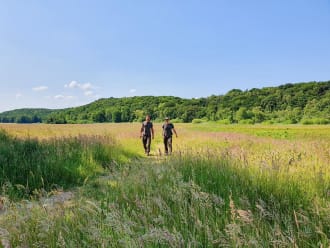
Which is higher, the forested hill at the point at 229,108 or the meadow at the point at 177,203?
the forested hill at the point at 229,108

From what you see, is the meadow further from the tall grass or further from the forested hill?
the forested hill

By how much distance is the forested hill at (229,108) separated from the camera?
103 metres

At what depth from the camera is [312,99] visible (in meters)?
109

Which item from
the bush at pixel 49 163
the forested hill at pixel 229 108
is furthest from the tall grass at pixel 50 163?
the forested hill at pixel 229 108

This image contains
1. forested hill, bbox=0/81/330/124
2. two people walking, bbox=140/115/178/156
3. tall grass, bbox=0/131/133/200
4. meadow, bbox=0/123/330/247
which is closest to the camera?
meadow, bbox=0/123/330/247

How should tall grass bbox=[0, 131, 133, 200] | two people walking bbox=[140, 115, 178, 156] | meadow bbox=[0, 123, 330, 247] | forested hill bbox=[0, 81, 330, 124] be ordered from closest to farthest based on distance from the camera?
meadow bbox=[0, 123, 330, 247] < tall grass bbox=[0, 131, 133, 200] < two people walking bbox=[140, 115, 178, 156] < forested hill bbox=[0, 81, 330, 124]

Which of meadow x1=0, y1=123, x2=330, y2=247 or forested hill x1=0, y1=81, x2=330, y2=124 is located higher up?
forested hill x1=0, y1=81, x2=330, y2=124

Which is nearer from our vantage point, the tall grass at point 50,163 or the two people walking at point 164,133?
the tall grass at point 50,163

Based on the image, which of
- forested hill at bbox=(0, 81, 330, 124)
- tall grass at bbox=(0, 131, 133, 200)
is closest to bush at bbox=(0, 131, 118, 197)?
tall grass at bbox=(0, 131, 133, 200)

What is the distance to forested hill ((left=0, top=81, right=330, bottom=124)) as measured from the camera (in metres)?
103

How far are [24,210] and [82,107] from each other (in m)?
166

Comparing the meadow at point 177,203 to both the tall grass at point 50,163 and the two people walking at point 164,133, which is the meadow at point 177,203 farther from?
the two people walking at point 164,133

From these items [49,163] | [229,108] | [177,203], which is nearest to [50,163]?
[49,163]

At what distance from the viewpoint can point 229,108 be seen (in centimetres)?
12656
